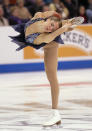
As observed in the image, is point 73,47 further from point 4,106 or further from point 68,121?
point 68,121

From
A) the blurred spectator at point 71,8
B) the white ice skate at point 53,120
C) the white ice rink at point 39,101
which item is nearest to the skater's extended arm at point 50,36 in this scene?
the white ice skate at point 53,120

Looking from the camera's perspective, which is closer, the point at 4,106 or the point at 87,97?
the point at 4,106

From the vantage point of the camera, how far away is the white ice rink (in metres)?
4.82

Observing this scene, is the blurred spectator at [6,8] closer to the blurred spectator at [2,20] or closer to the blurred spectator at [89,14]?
the blurred spectator at [2,20]

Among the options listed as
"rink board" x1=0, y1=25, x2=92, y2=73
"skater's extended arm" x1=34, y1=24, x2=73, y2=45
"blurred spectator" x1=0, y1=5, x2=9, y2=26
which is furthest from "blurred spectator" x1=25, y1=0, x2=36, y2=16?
"skater's extended arm" x1=34, y1=24, x2=73, y2=45

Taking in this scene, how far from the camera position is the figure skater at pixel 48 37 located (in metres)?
4.49

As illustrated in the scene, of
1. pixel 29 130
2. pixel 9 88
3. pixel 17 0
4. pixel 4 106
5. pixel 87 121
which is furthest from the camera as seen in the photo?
pixel 17 0

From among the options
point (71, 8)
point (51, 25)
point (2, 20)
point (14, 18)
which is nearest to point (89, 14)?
point (71, 8)

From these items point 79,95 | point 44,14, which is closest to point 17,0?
point 79,95

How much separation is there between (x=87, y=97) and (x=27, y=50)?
303 cm

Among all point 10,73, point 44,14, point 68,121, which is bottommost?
point 10,73

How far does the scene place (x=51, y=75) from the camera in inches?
184

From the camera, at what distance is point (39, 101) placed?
620 centimetres

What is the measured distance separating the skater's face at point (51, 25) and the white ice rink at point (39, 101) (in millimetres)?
977
